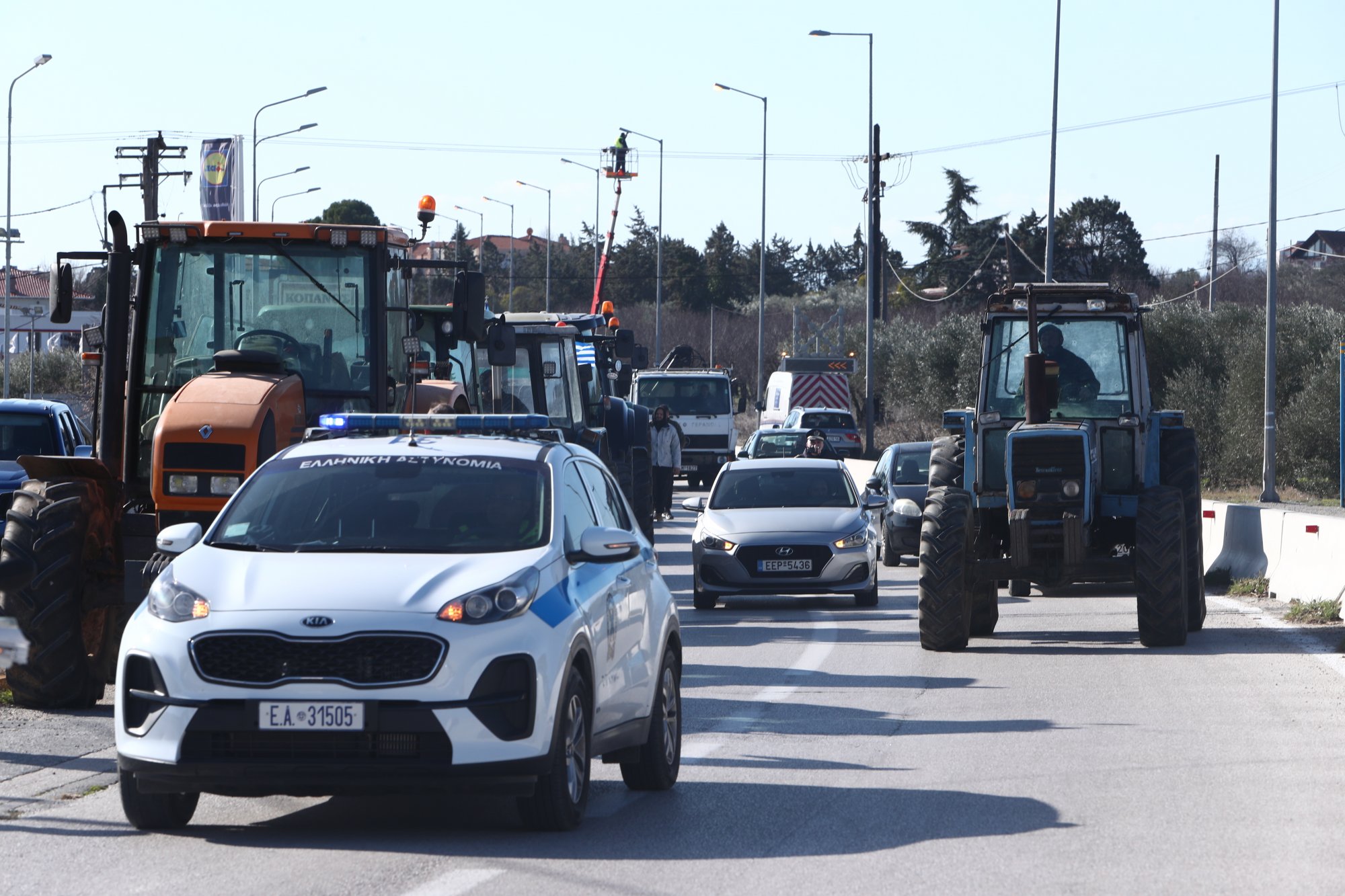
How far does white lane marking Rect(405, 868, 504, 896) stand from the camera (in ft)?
21.7

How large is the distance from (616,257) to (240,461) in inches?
4900

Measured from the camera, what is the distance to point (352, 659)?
715 centimetres

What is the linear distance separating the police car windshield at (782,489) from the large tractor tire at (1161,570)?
5232 millimetres

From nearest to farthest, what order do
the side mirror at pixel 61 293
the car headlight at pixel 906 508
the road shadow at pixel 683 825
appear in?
the road shadow at pixel 683 825 → the side mirror at pixel 61 293 → the car headlight at pixel 906 508

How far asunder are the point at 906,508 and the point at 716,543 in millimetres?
6278

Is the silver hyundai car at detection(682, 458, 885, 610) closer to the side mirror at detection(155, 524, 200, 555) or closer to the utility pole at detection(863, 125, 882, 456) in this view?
the side mirror at detection(155, 524, 200, 555)

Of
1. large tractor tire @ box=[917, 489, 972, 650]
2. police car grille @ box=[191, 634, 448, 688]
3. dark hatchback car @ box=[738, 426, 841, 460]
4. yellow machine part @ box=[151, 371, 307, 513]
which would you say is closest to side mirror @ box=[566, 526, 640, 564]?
police car grille @ box=[191, 634, 448, 688]

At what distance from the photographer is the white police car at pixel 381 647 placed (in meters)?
7.15

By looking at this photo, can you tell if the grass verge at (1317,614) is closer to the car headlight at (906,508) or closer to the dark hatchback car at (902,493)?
the dark hatchback car at (902,493)

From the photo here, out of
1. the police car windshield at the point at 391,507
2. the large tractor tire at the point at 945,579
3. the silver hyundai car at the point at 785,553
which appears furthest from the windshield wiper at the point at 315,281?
the silver hyundai car at the point at 785,553

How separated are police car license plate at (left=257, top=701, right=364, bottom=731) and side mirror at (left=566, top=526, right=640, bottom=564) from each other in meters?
1.23

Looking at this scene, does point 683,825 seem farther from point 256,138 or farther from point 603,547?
point 256,138

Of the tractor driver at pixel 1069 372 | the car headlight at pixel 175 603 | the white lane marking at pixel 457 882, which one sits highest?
the tractor driver at pixel 1069 372

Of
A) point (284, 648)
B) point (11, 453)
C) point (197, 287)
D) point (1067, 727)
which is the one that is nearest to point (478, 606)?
point (284, 648)
